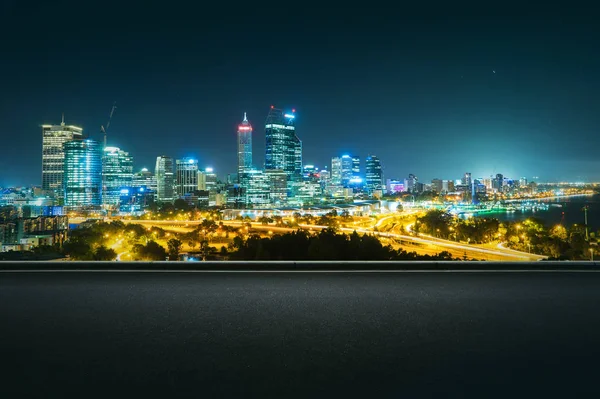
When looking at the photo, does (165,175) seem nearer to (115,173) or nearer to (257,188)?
(115,173)

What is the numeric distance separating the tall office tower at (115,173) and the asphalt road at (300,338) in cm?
11869

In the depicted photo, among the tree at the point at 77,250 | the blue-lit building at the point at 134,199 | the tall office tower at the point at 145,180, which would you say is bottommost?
the tree at the point at 77,250

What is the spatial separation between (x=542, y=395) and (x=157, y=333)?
318cm

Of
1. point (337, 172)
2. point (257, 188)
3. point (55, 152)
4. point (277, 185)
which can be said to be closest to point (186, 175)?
point (257, 188)

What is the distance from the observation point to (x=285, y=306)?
16.2 ft

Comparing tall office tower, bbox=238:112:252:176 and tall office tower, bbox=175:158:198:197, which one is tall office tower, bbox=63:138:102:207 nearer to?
tall office tower, bbox=175:158:198:197

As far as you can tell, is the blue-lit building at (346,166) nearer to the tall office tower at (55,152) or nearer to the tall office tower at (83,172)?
the tall office tower at (83,172)

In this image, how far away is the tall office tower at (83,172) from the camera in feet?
363

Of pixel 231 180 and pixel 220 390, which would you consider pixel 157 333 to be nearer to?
pixel 220 390

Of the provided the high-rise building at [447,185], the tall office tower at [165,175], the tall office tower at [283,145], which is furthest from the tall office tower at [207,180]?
the high-rise building at [447,185]

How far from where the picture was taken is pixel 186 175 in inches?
6186

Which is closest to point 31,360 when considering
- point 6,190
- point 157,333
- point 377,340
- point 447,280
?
point 157,333

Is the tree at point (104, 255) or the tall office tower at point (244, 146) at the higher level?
the tall office tower at point (244, 146)

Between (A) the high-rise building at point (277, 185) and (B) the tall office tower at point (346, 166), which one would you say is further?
(B) the tall office tower at point (346, 166)
